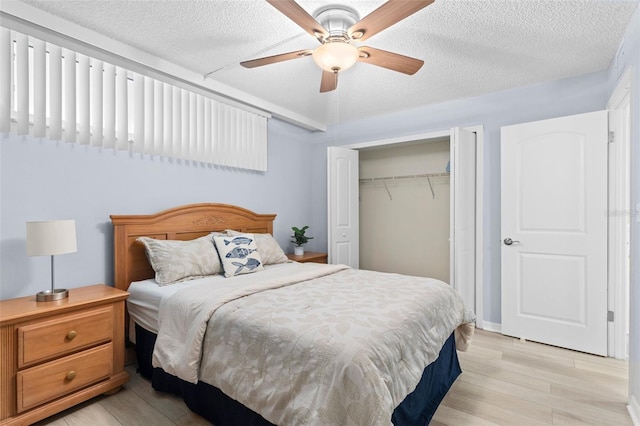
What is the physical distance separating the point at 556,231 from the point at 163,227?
11.5ft

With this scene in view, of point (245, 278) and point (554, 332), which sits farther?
point (554, 332)

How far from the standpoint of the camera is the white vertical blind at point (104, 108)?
214 cm

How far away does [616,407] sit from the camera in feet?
6.69

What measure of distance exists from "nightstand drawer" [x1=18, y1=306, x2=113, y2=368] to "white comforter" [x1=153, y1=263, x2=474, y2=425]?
40cm

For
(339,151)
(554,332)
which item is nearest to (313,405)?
(554,332)

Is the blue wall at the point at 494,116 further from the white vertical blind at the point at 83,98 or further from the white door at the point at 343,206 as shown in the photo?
the white vertical blind at the point at 83,98

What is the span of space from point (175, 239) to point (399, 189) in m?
2.89

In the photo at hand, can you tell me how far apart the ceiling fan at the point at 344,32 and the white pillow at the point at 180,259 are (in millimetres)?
1491

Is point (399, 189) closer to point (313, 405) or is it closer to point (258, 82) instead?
point (258, 82)

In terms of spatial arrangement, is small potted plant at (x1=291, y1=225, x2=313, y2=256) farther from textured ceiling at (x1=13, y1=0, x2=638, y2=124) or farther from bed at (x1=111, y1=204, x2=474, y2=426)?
textured ceiling at (x1=13, y1=0, x2=638, y2=124)

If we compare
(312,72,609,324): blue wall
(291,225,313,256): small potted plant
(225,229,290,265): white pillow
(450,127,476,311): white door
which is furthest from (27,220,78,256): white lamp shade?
(312,72,609,324): blue wall

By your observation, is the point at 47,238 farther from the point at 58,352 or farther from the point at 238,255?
the point at 238,255

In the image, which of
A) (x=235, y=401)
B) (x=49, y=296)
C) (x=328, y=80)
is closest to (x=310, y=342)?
(x=235, y=401)

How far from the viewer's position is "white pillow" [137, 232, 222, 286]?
249 centimetres
